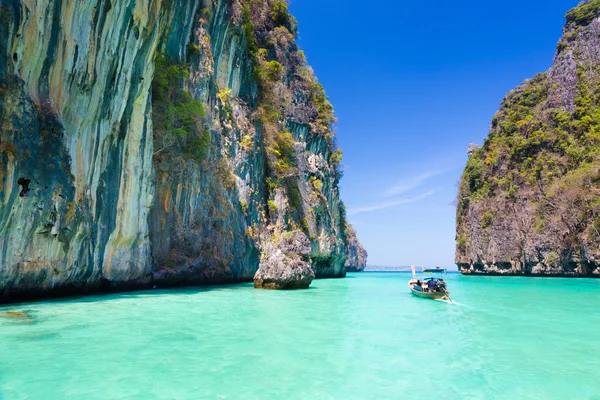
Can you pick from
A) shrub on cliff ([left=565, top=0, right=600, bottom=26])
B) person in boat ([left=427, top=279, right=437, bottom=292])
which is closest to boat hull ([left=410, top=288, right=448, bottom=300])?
person in boat ([left=427, top=279, right=437, bottom=292])

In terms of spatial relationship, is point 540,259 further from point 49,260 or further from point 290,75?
point 49,260

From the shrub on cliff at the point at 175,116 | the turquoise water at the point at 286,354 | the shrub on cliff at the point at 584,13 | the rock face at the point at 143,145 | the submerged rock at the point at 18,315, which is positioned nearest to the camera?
the turquoise water at the point at 286,354

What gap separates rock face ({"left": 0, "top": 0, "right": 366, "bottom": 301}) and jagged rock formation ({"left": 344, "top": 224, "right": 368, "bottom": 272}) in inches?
1924

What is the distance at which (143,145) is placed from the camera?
17266 millimetres

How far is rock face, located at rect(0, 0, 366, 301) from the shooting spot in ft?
38.0

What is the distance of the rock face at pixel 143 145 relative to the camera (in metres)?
11.6

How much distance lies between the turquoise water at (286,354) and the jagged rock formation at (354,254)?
67644 millimetres

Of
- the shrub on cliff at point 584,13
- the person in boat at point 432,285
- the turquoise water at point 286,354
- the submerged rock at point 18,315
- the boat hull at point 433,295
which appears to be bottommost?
the turquoise water at point 286,354

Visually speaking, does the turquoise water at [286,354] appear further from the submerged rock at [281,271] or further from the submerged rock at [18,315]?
the submerged rock at [281,271]

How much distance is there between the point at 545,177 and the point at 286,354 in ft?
150

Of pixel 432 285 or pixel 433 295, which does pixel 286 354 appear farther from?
pixel 432 285

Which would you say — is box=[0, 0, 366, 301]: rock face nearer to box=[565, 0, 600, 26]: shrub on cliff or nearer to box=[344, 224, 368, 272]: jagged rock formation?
box=[565, 0, 600, 26]: shrub on cliff

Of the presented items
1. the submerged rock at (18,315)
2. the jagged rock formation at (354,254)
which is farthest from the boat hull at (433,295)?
the jagged rock formation at (354,254)

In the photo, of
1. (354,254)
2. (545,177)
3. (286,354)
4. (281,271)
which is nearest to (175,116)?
(281,271)
